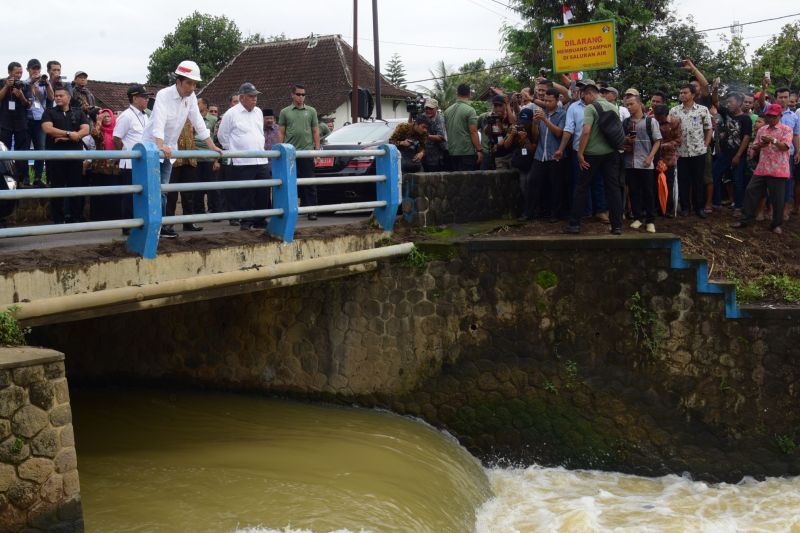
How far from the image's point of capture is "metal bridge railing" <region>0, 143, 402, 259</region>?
685cm

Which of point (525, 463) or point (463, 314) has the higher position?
point (463, 314)

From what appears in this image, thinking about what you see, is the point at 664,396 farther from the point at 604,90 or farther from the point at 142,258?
the point at 142,258

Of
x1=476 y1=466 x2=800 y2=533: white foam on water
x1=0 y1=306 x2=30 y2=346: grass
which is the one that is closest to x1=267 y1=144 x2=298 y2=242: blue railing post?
x1=0 y1=306 x2=30 y2=346: grass

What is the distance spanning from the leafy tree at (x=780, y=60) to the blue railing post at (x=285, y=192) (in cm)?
1708

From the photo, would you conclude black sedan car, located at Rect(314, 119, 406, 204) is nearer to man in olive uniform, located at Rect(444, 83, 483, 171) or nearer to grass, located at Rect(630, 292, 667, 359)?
man in olive uniform, located at Rect(444, 83, 483, 171)

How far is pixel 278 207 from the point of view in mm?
9203

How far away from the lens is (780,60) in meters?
22.8

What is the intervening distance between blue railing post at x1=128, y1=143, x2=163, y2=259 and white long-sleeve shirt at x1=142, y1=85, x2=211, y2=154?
40.3 inches

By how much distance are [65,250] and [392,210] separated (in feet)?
13.4

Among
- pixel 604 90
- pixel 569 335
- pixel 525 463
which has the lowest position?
pixel 525 463

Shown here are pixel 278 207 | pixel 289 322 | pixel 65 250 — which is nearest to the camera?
pixel 65 250

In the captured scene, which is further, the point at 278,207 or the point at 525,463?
the point at 525,463

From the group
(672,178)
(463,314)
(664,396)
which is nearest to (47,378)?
(463,314)

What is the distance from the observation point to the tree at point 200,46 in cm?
4441
